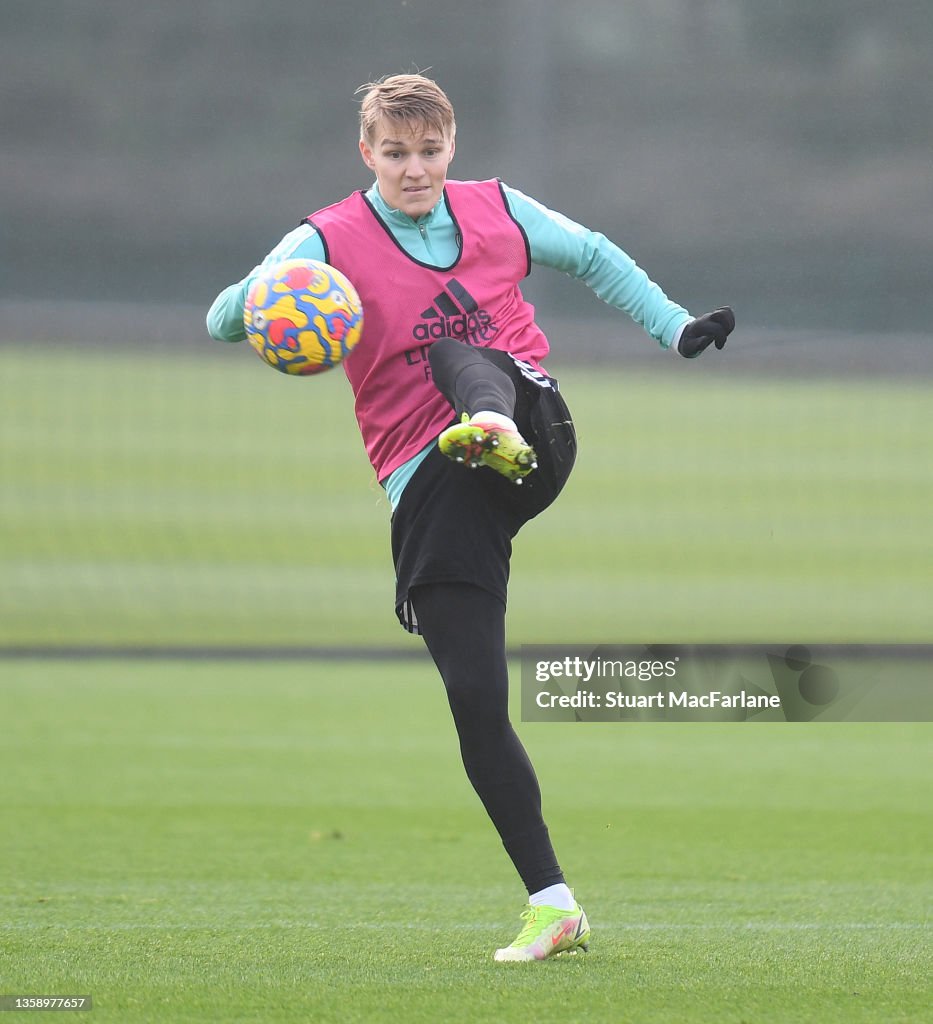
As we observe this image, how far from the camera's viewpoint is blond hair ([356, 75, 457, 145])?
3555 mm

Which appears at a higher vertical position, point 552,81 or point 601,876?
point 552,81

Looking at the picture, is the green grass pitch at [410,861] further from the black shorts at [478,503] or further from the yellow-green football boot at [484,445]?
the yellow-green football boot at [484,445]

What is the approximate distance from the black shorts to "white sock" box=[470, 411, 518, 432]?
0.28 m

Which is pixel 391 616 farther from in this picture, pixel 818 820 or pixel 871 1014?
pixel 871 1014

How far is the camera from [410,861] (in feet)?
17.3

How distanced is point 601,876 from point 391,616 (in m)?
6.83

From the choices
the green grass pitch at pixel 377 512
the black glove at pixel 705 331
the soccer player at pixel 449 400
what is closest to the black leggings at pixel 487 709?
the soccer player at pixel 449 400

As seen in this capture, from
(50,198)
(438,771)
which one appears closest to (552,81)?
(50,198)

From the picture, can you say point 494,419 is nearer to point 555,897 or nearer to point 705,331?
point 705,331

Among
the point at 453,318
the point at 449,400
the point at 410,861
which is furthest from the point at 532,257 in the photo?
the point at 410,861

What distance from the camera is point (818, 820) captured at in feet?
19.6

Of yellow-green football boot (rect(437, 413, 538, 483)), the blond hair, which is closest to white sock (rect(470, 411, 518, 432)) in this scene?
yellow-green football boot (rect(437, 413, 538, 483))

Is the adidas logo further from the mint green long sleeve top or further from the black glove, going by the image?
the black glove

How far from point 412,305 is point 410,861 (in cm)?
230
